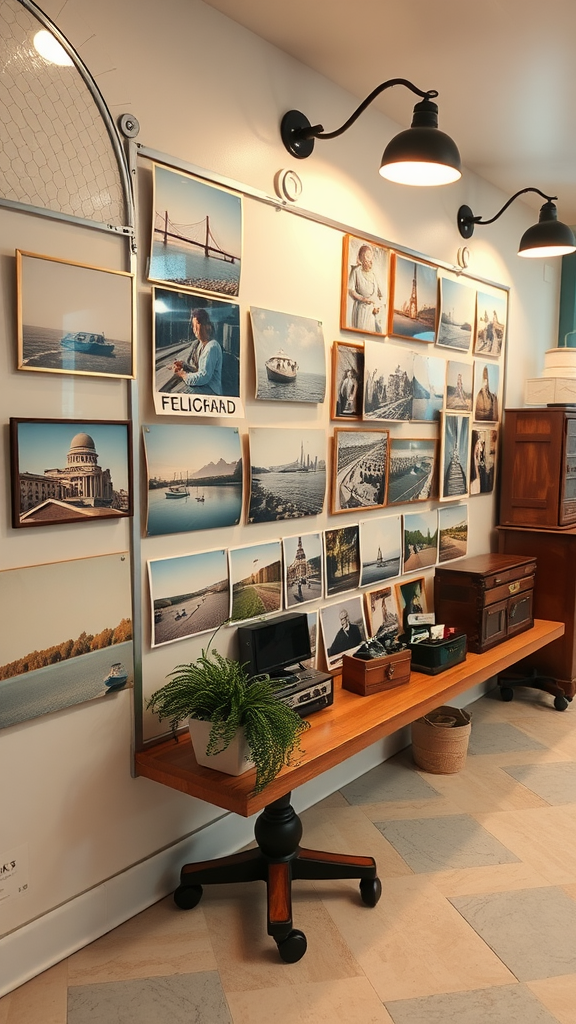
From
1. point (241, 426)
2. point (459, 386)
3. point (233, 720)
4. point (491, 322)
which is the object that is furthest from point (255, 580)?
point (491, 322)

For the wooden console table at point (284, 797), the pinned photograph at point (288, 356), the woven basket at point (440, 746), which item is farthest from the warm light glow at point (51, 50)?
the woven basket at point (440, 746)

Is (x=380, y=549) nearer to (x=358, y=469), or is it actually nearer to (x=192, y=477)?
(x=358, y=469)

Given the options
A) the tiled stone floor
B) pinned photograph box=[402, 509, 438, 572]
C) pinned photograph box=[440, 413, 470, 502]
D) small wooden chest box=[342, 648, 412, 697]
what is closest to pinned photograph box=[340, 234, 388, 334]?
pinned photograph box=[440, 413, 470, 502]

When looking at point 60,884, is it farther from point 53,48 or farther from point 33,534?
point 53,48

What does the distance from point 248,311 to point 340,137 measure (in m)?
0.93

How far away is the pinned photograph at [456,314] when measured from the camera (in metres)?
3.80

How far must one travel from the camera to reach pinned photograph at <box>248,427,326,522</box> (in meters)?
2.72

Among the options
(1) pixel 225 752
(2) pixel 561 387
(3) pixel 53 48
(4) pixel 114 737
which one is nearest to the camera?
(3) pixel 53 48

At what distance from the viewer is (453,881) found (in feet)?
8.68

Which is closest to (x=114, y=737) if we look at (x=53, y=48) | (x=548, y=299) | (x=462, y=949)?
(x=462, y=949)

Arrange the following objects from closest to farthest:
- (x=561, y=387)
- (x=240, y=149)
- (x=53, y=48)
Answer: (x=53, y=48) < (x=240, y=149) < (x=561, y=387)

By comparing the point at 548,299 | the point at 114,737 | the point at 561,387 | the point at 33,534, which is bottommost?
the point at 114,737

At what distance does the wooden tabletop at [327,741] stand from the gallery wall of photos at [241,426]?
150mm

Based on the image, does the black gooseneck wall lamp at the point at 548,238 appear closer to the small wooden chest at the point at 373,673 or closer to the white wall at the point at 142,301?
the white wall at the point at 142,301
